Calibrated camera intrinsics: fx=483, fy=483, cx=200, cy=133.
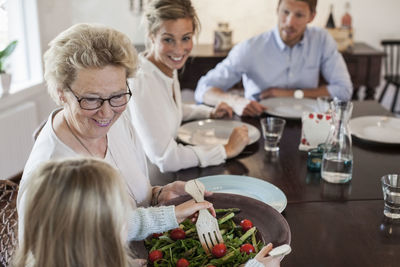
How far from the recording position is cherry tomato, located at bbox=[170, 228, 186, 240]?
123 centimetres

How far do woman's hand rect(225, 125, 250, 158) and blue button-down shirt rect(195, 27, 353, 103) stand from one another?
3.29 ft

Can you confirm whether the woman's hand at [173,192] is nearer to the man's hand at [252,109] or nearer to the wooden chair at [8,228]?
the wooden chair at [8,228]

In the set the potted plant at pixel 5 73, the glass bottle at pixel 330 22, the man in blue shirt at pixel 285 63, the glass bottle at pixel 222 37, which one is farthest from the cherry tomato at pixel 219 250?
the glass bottle at pixel 330 22

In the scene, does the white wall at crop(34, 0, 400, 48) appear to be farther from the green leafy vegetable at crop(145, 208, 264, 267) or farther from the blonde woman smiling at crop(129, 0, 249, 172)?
the green leafy vegetable at crop(145, 208, 264, 267)

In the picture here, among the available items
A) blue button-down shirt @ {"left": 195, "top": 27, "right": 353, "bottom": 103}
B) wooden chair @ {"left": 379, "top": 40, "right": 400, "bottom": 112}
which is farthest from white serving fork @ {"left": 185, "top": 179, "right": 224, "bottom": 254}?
wooden chair @ {"left": 379, "top": 40, "right": 400, "bottom": 112}

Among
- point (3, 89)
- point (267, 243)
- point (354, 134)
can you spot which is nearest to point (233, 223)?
point (267, 243)

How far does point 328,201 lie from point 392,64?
130 inches

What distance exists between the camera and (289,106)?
95.7 inches

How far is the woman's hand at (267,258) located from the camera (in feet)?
3.52

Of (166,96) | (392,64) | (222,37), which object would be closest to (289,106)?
(166,96)

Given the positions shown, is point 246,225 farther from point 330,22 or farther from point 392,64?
point 392,64

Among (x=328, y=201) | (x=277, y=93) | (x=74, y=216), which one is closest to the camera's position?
(x=74, y=216)

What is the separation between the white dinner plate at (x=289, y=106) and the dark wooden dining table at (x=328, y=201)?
7.2 inches

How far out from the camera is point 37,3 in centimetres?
355
